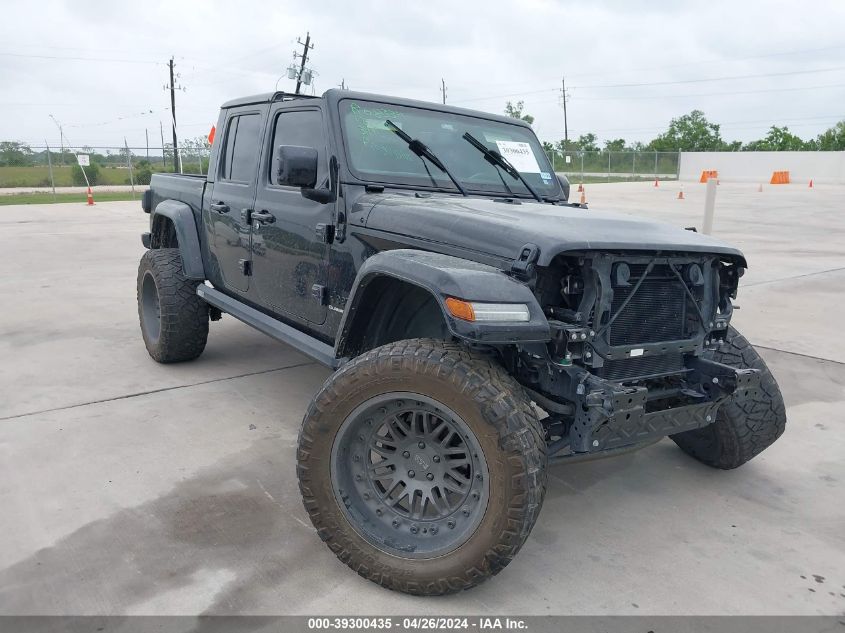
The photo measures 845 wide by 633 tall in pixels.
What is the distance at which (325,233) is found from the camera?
11.6 feet

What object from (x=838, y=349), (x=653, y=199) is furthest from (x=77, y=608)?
(x=653, y=199)

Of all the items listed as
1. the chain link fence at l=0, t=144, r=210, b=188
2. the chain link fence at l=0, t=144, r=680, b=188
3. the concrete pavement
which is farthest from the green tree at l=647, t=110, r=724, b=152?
the concrete pavement

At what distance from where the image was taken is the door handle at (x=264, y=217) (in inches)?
157

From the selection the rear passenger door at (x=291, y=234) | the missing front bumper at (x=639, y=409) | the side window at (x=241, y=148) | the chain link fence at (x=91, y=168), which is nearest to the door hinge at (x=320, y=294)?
the rear passenger door at (x=291, y=234)

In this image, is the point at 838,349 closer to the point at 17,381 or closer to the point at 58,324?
the point at 17,381

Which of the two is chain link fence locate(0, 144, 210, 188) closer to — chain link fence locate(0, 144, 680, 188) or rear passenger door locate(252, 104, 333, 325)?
chain link fence locate(0, 144, 680, 188)

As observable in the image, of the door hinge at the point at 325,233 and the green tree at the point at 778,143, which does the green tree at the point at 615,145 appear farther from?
the door hinge at the point at 325,233

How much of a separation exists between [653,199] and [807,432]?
20.7 meters

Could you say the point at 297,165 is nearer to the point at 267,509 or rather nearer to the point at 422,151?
the point at 422,151

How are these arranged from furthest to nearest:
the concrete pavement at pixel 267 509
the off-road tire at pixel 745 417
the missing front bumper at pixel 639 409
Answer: the off-road tire at pixel 745 417, the concrete pavement at pixel 267 509, the missing front bumper at pixel 639 409

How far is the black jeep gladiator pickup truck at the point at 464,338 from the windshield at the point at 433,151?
1 cm

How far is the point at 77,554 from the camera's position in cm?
278

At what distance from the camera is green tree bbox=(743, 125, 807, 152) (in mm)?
58031

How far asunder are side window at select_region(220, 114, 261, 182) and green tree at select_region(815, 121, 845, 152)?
196 ft
